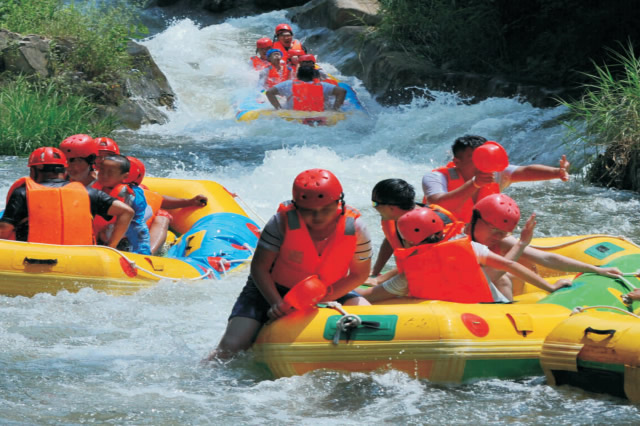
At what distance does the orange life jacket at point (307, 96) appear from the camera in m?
12.2

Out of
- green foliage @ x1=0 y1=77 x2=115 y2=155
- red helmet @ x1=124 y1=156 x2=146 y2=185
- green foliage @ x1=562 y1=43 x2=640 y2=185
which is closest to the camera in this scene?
red helmet @ x1=124 y1=156 x2=146 y2=185

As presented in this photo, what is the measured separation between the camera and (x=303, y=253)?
4160 mm

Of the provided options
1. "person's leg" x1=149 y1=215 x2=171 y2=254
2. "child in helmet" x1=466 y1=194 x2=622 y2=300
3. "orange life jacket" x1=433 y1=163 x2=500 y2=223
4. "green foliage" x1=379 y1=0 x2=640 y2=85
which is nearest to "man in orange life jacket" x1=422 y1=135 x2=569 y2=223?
"orange life jacket" x1=433 y1=163 x2=500 y2=223

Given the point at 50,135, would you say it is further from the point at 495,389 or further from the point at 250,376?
the point at 495,389

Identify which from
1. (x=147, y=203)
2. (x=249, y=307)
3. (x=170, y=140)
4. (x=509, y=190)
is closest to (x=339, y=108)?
(x=170, y=140)

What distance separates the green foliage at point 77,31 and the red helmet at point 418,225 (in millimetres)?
8489

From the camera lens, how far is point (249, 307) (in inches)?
169

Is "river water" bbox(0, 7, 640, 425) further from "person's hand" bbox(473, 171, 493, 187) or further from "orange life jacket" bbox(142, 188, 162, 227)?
"person's hand" bbox(473, 171, 493, 187)

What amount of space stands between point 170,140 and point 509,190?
4819mm

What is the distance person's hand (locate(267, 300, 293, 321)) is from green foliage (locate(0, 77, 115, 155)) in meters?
6.37

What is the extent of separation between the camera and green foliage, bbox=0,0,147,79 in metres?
12.1

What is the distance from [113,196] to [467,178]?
87.6 inches

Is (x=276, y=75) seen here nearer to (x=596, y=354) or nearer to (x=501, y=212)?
(x=501, y=212)

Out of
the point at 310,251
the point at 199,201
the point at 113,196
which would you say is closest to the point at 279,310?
the point at 310,251
